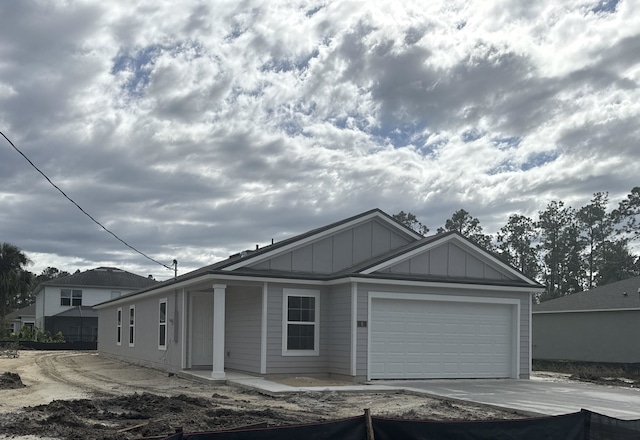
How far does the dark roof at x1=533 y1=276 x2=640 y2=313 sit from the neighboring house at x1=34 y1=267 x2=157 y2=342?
1405 inches

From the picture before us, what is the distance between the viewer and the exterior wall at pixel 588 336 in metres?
28.0

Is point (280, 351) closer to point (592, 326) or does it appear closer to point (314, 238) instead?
point (314, 238)

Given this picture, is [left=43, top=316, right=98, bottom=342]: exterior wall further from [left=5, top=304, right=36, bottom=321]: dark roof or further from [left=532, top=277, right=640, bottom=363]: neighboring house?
[left=532, top=277, right=640, bottom=363]: neighboring house

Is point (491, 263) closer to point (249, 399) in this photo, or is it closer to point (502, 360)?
point (502, 360)

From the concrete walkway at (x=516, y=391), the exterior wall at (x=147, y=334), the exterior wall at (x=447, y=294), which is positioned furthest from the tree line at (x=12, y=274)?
the exterior wall at (x=447, y=294)

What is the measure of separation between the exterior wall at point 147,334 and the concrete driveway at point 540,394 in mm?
7371

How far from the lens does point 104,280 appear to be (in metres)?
57.6

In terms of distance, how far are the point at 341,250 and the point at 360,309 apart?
2868 mm

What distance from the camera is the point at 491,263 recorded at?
69.9 feet

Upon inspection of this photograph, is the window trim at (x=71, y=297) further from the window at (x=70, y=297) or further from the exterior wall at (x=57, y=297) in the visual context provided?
the exterior wall at (x=57, y=297)

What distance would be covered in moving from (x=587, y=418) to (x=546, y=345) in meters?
27.2

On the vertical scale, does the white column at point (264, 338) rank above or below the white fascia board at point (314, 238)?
below

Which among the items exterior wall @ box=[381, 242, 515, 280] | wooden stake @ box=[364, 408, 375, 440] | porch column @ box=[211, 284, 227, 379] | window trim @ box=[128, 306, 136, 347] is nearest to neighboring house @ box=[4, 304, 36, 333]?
window trim @ box=[128, 306, 136, 347]

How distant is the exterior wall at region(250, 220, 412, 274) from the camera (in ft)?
65.5
